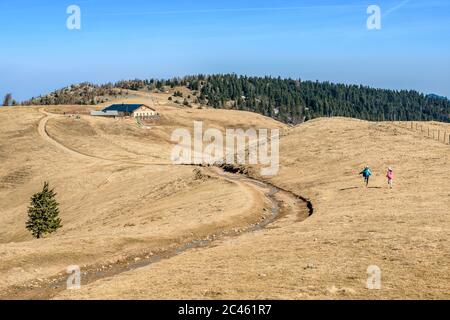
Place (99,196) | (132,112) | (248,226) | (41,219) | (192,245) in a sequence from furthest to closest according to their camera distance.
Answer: (132,112) < (99,196) < (41,219) < (248,226) < (192,245)

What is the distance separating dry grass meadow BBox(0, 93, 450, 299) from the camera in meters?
26.2

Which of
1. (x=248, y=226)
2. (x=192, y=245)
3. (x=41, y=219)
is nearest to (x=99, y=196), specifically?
(x=41, y=219)

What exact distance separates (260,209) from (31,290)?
94.2 ft

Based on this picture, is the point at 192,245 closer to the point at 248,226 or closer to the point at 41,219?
the point at 248,226

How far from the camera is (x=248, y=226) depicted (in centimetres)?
4731

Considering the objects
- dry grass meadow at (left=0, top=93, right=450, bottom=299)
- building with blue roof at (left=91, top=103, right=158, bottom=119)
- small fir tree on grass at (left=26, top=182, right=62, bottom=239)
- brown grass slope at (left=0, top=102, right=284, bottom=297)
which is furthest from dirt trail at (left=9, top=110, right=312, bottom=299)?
building with blue roof at (left=91, top=103, right=158, bottom=119)

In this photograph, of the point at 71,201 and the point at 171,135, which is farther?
the point at 171,135

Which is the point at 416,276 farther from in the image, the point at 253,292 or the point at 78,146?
the point at 78,146

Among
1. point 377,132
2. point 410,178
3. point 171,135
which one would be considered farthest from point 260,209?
point 171,135

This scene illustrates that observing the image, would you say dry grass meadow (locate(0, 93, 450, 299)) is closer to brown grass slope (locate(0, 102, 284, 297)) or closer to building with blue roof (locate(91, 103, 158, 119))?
brown grass slope (locate(0, 102, 284, 297))

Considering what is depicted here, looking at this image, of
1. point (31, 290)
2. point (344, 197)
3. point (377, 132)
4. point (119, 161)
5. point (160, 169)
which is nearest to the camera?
point (31, 290)

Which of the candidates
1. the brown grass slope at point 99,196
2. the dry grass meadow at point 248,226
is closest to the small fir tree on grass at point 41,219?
the dry grass meadow at point 248,226

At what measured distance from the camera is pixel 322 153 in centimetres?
8562

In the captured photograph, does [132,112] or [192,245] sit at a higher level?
[132,112]
